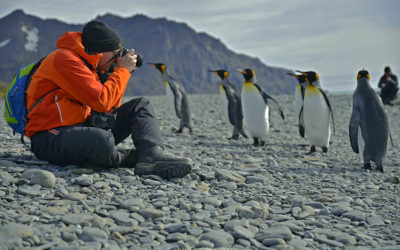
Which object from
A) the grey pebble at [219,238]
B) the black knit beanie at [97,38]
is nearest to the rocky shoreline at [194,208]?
the grey pebble at [219,238]

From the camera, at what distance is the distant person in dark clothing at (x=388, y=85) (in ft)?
50.9

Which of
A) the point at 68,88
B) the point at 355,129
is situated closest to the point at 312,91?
the point at 355,129

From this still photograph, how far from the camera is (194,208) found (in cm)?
264

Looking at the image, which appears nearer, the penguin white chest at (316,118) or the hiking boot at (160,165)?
the hiking boot at (160,165)

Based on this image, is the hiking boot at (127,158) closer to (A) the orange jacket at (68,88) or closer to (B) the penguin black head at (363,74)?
(A) the orange jacket at (68,88)

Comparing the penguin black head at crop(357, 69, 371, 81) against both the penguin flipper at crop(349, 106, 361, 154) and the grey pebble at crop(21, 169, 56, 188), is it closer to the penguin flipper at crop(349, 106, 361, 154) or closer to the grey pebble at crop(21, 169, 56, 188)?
the penguin flipper at crop(349, 106, 361, 154)

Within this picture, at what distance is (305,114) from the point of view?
21.3ft

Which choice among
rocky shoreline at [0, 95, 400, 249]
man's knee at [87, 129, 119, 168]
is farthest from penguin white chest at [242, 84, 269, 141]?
man's knee at [87, 129, 119, 168]

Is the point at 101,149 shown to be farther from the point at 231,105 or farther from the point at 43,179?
the point at 231,105

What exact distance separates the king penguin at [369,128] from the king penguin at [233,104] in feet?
8.33

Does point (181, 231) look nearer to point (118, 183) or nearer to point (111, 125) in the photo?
point (118, 183)

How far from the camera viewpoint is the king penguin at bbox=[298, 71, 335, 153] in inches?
245

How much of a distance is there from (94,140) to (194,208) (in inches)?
36.8

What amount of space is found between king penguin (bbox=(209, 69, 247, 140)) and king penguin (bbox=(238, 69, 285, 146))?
48 cm
